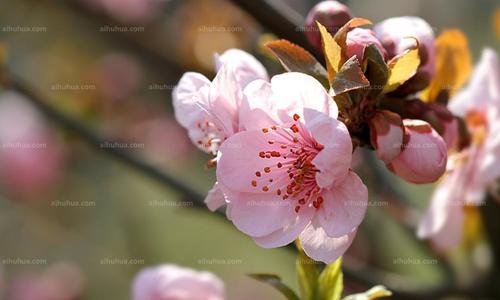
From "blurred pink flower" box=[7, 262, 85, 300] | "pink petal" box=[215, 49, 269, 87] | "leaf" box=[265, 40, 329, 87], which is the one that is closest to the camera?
"leaf" box=[265, 40, 329, 87]

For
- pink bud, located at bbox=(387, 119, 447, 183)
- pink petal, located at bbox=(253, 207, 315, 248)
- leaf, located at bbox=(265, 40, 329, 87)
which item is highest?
leaf, located at bbox=(265, 40, 329, 87)

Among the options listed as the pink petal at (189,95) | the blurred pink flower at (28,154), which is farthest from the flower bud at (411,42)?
the blurred pink flower at (28,154)

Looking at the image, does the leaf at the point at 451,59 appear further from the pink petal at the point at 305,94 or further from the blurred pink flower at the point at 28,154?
the blurred pink flower at the point at 28,154

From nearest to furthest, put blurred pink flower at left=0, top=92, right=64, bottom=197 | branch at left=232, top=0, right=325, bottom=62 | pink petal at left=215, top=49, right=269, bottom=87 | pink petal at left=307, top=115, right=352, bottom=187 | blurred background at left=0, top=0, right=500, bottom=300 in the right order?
pink petal at left=307, top=115, right=352, bottom=187 < pink petal at left=215, top=49, right=269, bottom=87 < branch at left=232, top=0, right=325, bottom=62 < blurred background at left=0, top=0, right=500, bottom=300 < blurred pink flower at left=0, top=92, right=64, bottom=197

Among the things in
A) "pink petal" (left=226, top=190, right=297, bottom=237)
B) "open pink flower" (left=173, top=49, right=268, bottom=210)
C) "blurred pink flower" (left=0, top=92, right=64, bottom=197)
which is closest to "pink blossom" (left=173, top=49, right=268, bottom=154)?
"open pink flower" (left=173, top=49, right=268, bottom=210)

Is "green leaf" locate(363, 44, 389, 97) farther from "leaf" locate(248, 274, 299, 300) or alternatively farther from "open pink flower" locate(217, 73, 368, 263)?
"leaf" locate(248, 274, 299, 300)

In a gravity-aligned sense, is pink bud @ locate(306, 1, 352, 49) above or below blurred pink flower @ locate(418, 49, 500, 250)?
above

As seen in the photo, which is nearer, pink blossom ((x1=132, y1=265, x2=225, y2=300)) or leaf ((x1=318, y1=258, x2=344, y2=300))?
leaf ((x1=318, y1=258, x2=344, y2=300))

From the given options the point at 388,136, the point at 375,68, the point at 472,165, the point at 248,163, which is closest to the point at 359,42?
the point at 375,68

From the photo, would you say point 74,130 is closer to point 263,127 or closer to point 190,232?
point 263,127
